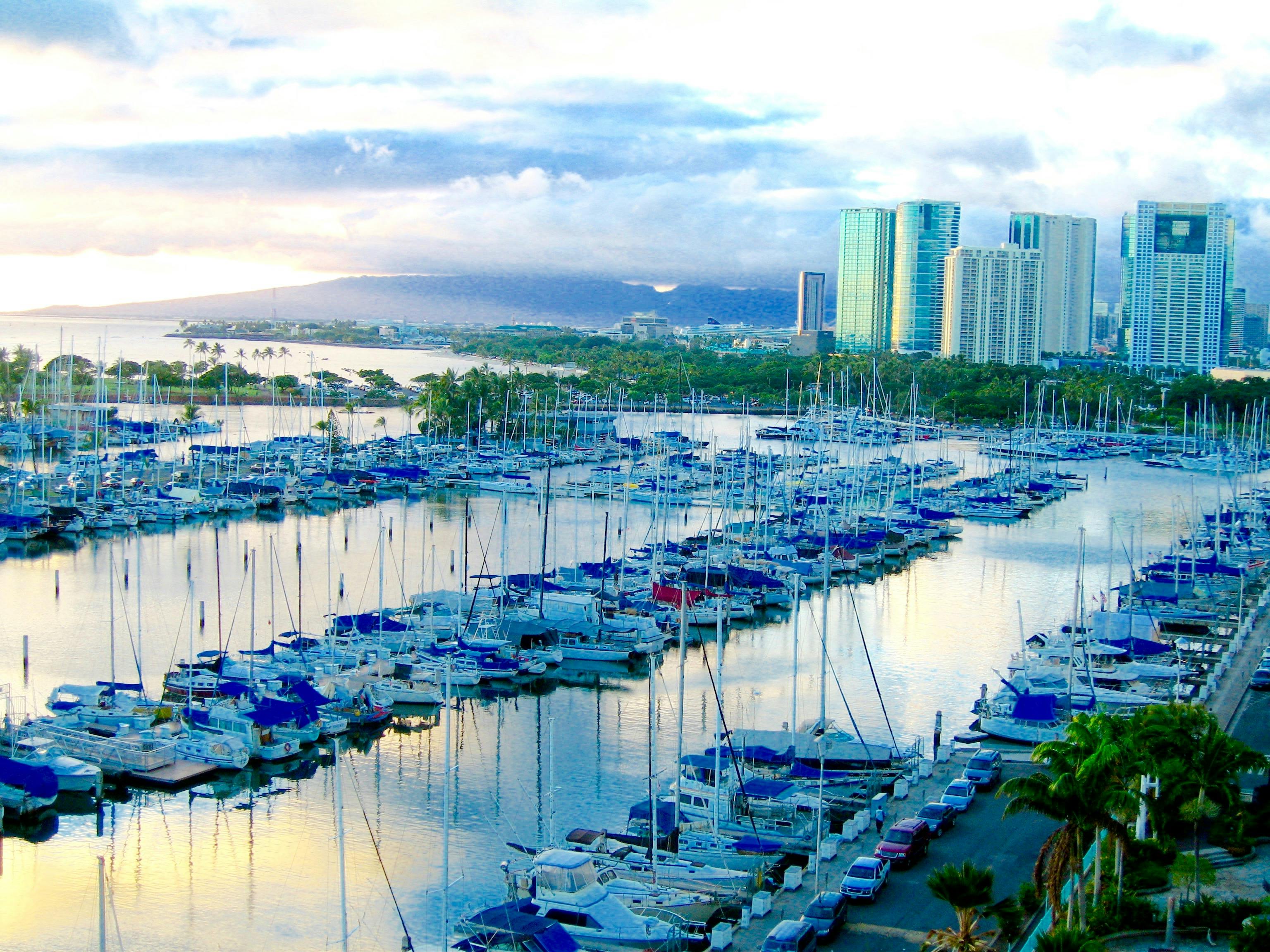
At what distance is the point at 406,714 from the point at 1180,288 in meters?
150

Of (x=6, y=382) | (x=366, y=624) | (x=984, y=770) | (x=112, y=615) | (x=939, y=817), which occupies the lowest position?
(x=939, y=817)

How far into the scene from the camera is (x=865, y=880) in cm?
1520

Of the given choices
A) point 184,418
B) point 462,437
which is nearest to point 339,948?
point 462,437

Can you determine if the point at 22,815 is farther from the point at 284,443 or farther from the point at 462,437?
the point at 462,437

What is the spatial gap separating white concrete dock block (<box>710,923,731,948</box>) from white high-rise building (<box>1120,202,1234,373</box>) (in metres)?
145

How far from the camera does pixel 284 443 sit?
6197 centimetres

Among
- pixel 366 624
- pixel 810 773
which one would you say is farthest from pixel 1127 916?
pixel 366 624

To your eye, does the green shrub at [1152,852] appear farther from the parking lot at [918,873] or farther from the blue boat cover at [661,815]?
the blue boat cover at [661,815]

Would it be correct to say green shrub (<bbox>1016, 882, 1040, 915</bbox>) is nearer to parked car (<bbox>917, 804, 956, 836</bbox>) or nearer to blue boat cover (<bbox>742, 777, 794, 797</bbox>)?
parked car (<bbox>917, 804, 956, 836</bbox>)

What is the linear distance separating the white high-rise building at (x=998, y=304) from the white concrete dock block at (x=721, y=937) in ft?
502

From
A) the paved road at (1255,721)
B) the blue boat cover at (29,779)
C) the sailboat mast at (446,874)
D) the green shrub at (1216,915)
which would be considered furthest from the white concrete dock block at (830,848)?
the blue boat cover at (29,779)

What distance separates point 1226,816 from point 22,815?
1542 cm

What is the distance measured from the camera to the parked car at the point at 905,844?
52.5 feet

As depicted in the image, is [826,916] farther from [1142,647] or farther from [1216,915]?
[1142,647]
